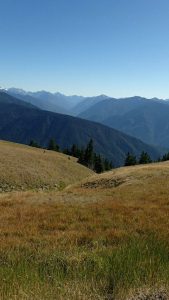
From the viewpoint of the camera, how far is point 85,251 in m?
11.6

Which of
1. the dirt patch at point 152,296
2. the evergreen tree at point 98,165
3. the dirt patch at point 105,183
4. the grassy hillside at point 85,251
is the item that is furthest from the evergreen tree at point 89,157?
the dirt patch at point 152,296

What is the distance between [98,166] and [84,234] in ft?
439

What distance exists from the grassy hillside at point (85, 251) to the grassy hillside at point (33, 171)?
155ft

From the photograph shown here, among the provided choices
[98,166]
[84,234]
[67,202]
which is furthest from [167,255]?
[98,166]

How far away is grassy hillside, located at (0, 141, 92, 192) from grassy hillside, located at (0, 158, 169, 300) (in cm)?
4714

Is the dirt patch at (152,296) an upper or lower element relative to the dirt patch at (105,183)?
upper

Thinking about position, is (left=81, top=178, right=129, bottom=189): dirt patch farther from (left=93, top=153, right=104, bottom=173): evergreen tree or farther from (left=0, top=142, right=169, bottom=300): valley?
(left=93, top=153, right=104, bottom=173): evergreen tree

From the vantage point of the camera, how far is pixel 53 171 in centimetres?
8588

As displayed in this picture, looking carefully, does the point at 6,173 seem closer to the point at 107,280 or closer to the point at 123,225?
the point at 123,225

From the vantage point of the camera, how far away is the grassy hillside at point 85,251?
7379 mm

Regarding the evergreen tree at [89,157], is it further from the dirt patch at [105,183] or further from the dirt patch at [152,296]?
the dirt patch at [152,296]

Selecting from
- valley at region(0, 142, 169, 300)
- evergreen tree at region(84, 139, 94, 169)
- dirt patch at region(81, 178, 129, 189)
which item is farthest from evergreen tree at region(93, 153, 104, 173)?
valley at region(0, 142, 169, 300)

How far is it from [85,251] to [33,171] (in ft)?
221

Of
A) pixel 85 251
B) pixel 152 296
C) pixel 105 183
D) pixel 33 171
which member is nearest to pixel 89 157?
pixel 33 171
